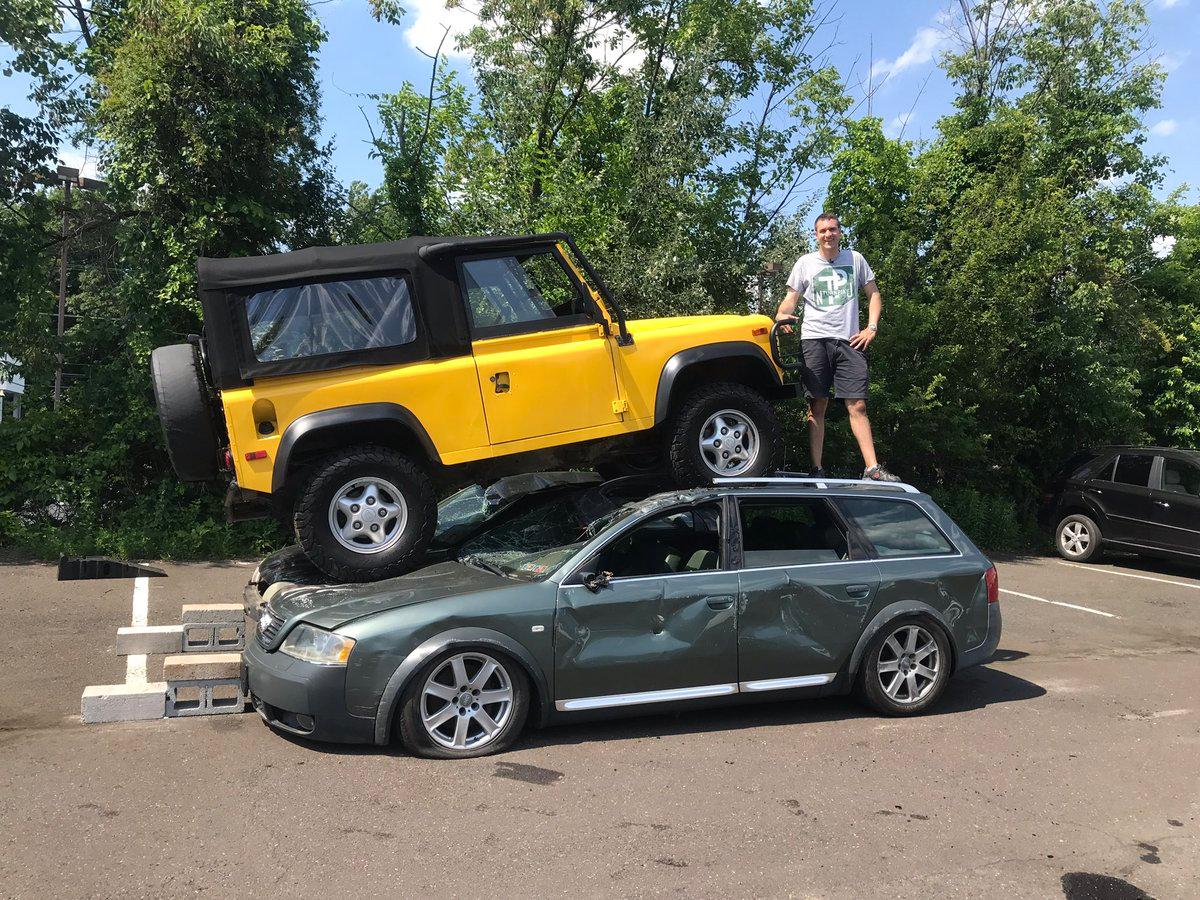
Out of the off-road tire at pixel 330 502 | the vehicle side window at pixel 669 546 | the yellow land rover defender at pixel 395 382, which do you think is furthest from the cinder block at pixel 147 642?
the vehicle side window at pixel 669 546

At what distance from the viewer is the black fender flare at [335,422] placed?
16.4ft

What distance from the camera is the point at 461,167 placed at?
14.2m

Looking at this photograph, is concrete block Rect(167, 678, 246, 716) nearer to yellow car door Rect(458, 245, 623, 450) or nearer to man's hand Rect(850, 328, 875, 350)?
yellow car door Rect(458, 245, 623, 450)

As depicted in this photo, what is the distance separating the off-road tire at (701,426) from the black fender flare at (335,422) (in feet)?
5.00

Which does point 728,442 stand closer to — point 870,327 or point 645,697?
point 870,327

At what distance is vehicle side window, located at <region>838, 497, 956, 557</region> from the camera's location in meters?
5.85

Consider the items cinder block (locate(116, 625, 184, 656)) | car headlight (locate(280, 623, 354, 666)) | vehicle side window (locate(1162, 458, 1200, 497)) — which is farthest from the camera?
vehicle side window (locate(1162, 458, 1200, 497))

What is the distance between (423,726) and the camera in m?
4.71

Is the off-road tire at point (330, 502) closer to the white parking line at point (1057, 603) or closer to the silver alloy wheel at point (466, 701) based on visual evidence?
the silver alloy wheel at point (466, 701)

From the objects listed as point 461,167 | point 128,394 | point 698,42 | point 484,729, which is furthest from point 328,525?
point 698,42

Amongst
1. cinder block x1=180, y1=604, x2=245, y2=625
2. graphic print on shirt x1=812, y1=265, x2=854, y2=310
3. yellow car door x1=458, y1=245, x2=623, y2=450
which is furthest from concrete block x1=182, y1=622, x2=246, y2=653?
graphic print on shirt x1=812, y1=265, x2=854, y2=310

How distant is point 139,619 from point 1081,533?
11691 millimetres

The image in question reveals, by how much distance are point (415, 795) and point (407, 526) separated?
1478 mm

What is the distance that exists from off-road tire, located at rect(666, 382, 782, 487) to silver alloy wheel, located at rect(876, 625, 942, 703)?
1250 mm
